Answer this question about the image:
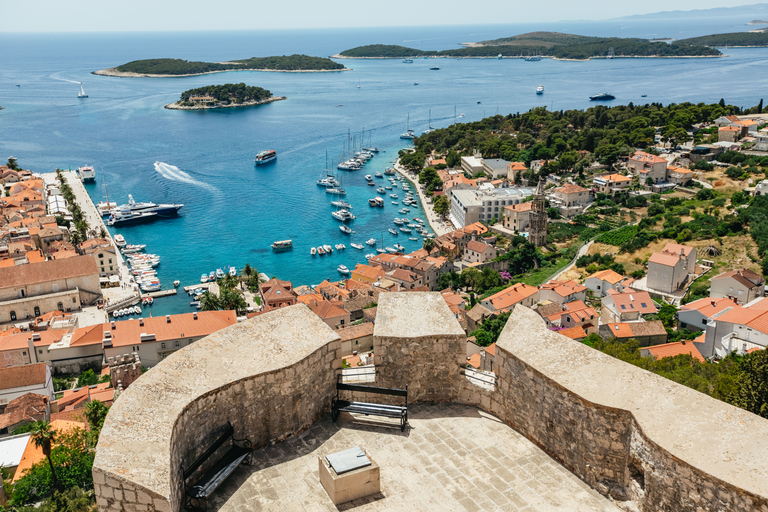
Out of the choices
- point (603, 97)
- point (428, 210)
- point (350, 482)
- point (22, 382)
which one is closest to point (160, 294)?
point (22, 382)

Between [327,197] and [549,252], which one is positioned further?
[327,197]

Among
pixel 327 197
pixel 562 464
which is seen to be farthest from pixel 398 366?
pixel 327 197

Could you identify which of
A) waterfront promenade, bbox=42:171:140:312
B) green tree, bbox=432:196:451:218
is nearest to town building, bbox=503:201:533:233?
green tree, bbox=432:196:451:218

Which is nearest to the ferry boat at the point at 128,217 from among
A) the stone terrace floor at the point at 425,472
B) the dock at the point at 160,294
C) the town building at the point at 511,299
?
the dock at the point at 160,294

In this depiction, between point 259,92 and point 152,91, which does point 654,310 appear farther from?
point 152,91

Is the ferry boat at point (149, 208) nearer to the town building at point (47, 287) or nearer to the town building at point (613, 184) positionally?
the town building at point (47, 287)

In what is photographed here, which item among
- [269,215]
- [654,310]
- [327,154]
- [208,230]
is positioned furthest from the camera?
[327,154]

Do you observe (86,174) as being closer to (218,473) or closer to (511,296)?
(511,296)
